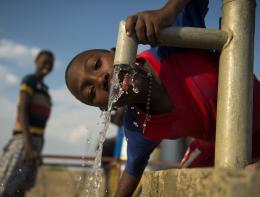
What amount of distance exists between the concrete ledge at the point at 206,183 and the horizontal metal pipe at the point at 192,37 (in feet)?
1.65

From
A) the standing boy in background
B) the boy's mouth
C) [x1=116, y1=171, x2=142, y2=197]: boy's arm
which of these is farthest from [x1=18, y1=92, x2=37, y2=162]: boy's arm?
the boy's mouth

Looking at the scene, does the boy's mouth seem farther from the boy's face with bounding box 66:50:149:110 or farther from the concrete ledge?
the concrete ledge

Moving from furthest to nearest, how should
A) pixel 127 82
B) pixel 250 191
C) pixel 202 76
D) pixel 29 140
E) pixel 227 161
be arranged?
1. pixel 29 140
2. pixel 202 76
3. pixel 127 82
4. pixel 227 161
5. pixel 250 191

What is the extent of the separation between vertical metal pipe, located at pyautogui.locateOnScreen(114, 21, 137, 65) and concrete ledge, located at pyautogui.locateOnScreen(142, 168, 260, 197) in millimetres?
438

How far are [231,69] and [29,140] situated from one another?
3.00 m

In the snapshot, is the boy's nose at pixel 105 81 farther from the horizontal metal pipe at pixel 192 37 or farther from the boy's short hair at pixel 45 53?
the boy's short hair at pixel 45 53

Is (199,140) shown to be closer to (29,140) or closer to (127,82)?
(127,82)

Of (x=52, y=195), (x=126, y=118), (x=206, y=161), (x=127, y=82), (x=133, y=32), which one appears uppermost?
(x=133, y=32)

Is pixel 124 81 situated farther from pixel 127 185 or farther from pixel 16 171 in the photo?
pixel 16 171

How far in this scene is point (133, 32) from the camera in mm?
1427

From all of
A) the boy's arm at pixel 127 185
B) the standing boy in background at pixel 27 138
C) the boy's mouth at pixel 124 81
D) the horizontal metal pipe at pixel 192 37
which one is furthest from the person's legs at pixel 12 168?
the horizontal metal pipe at pixel 192 37

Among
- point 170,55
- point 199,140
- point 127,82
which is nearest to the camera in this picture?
point 127,82

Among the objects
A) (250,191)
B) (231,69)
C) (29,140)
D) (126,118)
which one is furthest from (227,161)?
(29,140)

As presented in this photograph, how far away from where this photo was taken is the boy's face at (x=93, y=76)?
1.96 m
